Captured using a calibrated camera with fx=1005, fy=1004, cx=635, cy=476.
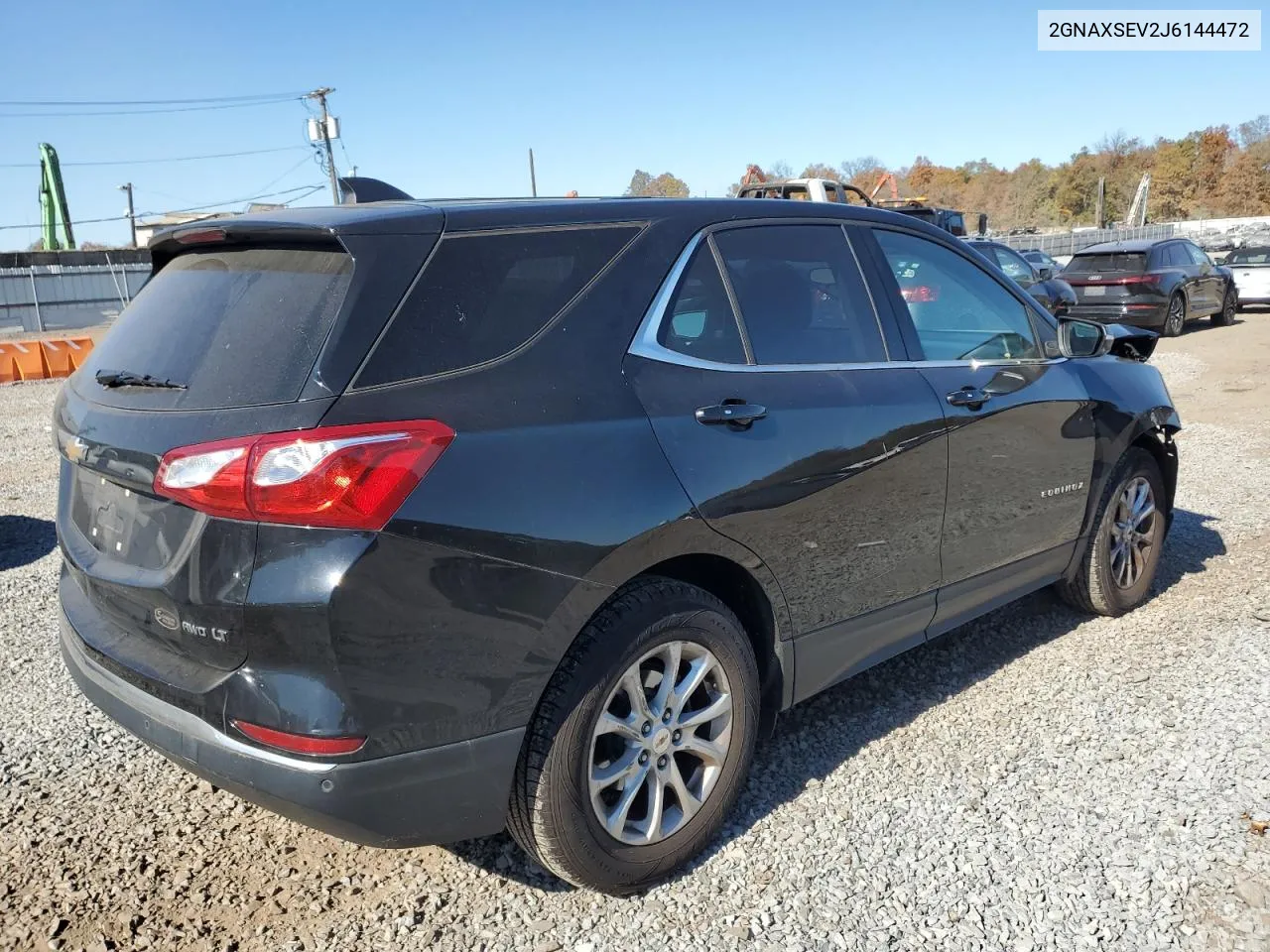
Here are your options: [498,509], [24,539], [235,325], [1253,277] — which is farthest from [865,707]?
[1253,277]

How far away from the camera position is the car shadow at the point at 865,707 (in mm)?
3020

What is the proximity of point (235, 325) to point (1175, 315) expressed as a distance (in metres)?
18.3

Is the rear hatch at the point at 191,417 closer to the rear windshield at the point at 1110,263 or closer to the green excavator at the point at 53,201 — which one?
the rear windshield at the point at 1110,263

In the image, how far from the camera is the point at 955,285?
411 cm

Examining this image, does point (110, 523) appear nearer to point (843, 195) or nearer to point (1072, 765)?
point (1072, 765)

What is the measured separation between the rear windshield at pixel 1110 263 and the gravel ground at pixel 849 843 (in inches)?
584

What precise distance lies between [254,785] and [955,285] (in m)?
3.21

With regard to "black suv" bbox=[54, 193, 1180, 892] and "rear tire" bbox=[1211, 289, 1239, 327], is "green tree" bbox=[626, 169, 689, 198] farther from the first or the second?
"rear tire" bbox=[1211, 289, 1239, 327]

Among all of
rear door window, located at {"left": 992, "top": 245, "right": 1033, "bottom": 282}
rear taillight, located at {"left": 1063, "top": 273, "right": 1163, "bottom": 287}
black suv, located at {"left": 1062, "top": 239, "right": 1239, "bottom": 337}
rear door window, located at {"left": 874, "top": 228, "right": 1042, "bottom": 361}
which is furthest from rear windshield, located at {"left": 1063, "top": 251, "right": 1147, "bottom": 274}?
rear door window, located at {"left": 874, "top": 228, "right": 1042, "bottom": 361}

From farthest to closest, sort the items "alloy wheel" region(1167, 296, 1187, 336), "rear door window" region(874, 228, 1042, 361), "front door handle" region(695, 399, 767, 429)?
"alloy wheel" region(1167, 296, 1187, 336) < "rear door window" region(874, 228, 1042, 361) < "front door handle" region(695, 399, 767, 429)

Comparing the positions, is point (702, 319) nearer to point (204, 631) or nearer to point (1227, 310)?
point (204, 631)

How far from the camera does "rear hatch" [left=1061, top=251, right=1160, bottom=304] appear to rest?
672 inches

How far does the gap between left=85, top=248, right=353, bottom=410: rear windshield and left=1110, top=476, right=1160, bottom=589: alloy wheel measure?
3765 mm

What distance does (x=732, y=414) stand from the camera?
2.87 meters
